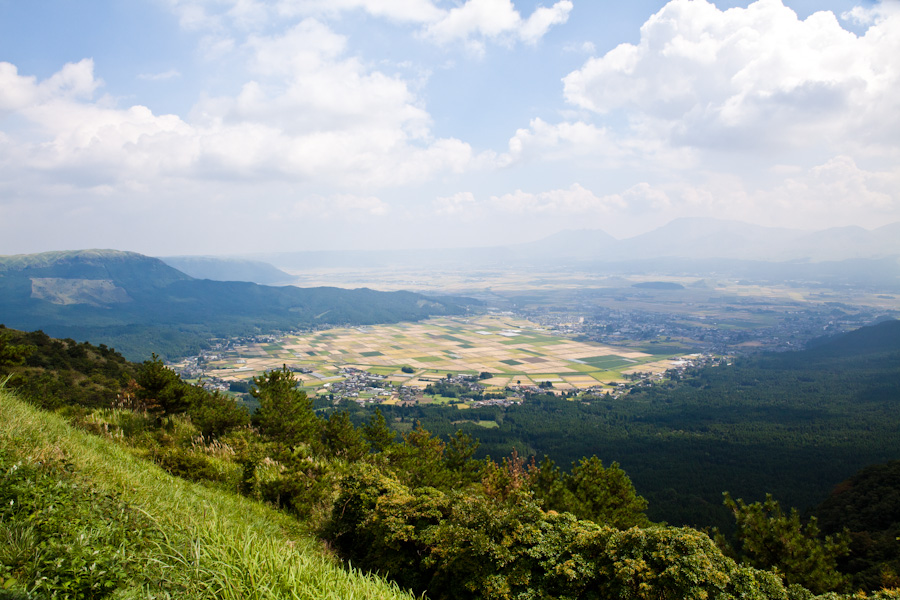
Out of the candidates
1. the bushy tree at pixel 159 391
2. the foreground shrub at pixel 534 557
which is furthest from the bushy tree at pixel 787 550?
the bushy tree at pixel 159 391

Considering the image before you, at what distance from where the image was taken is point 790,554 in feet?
35.5

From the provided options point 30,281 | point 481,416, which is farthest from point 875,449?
point 30,281

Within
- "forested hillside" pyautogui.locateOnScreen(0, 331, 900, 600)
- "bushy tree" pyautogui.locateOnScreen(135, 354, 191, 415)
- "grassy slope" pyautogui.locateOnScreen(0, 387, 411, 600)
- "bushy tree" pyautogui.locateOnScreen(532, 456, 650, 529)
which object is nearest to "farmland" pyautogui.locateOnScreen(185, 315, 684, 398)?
"bushy tree" pyautogui.locateOnScreen(135, 354, 191, 415)

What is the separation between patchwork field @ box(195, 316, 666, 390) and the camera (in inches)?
3201

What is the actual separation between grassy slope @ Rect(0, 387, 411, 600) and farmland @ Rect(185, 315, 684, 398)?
68.7 metres

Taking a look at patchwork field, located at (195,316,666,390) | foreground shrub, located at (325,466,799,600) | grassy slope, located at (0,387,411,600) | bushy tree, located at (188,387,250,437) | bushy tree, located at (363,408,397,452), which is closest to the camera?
grassy slope, located at (0,387,411,600)

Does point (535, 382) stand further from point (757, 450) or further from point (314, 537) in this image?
point (314, 537)

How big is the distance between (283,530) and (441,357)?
9067cm

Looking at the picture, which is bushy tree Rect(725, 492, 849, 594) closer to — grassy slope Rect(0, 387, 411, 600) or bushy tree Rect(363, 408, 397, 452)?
bushy tree Rect(363, 408, 397, 452)

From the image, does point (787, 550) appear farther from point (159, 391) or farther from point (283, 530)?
point (159, 391)

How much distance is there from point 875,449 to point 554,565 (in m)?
57.9

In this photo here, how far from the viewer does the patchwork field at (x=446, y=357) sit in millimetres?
81312

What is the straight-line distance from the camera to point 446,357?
3799 inches

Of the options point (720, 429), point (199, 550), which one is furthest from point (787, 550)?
point (720, 429)
